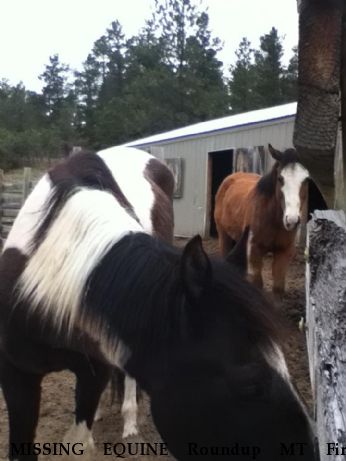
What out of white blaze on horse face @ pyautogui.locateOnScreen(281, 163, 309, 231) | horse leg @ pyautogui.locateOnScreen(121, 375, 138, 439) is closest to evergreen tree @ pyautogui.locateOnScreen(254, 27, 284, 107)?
white blaze on horse face @ pyautogui.locateOnScreen(281, 163, 309, 231)

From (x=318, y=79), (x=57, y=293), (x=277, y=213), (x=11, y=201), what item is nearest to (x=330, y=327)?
(x=318, y=79)

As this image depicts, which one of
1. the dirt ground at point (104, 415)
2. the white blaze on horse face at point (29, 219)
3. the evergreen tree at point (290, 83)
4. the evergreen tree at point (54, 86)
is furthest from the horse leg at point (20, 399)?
the evergreen tree at point (54, 86)

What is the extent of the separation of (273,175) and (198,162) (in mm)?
7609

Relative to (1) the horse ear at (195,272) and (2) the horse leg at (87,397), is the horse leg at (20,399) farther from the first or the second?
(1) the horse ear at (195,272)

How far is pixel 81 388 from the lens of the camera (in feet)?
9.22

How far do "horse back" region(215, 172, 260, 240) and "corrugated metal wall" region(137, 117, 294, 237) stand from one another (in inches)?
96.7

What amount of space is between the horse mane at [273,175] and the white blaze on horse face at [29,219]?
394cm

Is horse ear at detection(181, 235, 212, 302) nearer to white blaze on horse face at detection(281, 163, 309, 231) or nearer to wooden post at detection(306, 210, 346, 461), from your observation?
wooden post at detection(306, 210, 346, 461)

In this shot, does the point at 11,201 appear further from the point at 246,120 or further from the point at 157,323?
the point at 157,323

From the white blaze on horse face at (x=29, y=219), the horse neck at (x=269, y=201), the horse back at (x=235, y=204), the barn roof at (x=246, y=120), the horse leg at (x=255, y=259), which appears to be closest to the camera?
the white blaze on horse face at (x=29, y=219)

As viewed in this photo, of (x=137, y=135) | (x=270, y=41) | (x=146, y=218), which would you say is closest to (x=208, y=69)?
(x=270, y=41)

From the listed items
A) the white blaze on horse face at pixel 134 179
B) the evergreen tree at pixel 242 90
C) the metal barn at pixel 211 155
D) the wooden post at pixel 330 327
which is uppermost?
the evergreen tree at pixel 242 90

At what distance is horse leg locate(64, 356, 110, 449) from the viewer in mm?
2646

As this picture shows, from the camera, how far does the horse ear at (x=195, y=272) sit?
1613 millimetres
